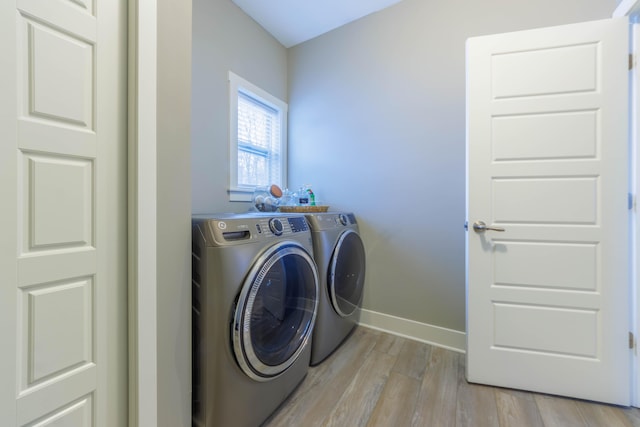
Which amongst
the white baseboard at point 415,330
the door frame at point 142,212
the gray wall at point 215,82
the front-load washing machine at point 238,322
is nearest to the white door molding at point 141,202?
the door frame at point 142,212

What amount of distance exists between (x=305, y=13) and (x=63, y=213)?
7.60 feet

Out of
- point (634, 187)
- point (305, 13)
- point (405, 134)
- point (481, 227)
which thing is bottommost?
point (481, 227)

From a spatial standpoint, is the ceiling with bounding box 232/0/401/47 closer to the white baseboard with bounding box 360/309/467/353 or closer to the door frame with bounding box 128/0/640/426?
the door frame with bounding box 128/0/640/426

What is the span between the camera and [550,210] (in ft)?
4.79

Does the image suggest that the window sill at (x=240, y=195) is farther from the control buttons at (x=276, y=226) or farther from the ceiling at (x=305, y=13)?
the ceiling at (x=305, y=13)

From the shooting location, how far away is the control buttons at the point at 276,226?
1.26 meters

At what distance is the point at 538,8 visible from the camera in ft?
5.45

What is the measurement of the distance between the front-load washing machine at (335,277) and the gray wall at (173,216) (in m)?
0.83

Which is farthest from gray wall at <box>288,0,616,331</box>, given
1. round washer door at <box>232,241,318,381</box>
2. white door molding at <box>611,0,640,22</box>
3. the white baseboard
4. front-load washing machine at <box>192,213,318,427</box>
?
front-load washing machine at <box>192,213,318,427</box>

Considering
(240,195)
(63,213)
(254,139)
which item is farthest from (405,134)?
(63,213)

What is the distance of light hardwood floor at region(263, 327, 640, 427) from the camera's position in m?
1.26

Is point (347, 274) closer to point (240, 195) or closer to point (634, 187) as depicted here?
point (240, 195)

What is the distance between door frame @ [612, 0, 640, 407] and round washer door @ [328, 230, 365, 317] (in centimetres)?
152

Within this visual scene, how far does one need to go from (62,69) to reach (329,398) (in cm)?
175
